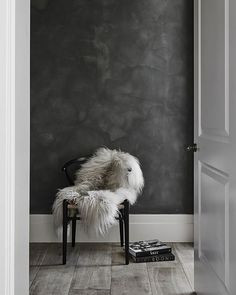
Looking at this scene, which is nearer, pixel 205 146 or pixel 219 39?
pixel 219 39

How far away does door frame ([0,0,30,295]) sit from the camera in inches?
54.7

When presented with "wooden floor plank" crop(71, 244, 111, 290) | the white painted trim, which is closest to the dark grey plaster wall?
the white painted trim

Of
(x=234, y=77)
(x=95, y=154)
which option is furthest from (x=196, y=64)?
(x=95, y=154)

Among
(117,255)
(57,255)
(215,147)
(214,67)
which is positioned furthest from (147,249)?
(214,67)

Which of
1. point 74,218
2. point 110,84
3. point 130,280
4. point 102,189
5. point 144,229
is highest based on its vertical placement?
point 110,84

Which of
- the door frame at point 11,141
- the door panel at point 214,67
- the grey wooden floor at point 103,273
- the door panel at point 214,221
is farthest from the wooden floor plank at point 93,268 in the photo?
the door frame at point 11,141

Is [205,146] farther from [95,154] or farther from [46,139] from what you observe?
[46,139]

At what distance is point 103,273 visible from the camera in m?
3.30

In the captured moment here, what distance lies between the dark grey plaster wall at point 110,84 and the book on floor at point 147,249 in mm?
499

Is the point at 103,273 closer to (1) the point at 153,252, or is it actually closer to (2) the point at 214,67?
(1) the point at 153,252

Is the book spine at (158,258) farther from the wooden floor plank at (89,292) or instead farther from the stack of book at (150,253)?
the wooden floor plank at (89,292)

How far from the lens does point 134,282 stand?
3.12 metres

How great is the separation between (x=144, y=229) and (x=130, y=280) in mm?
1054

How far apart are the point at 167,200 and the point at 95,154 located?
81cm
